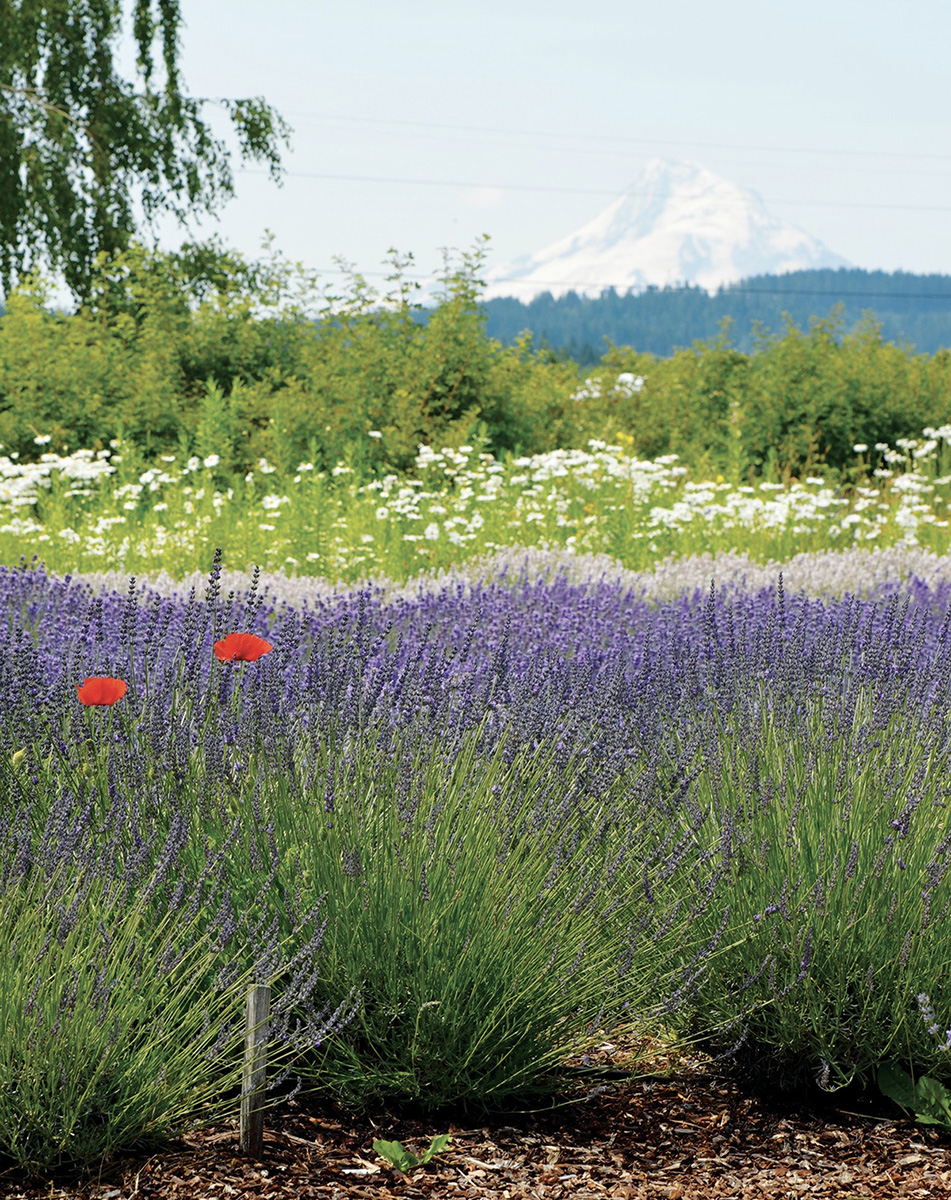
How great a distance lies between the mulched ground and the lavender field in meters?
0.08

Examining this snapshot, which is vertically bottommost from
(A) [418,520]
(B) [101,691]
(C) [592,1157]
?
(C) [592,1157]

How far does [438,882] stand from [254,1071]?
1.88ft

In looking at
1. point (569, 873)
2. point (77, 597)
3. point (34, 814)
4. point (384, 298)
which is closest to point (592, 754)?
point (569, 873)

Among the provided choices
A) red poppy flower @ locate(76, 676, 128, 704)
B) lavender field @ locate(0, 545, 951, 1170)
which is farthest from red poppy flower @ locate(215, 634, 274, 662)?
red poppy flower @ locate(76, 676, 128, 704)

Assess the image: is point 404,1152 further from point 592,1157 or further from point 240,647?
point 240,647

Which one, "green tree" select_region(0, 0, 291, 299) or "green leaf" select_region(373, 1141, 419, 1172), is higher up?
"green tree" select_region(0, 0, 291, 299)

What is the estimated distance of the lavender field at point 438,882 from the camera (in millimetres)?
2490

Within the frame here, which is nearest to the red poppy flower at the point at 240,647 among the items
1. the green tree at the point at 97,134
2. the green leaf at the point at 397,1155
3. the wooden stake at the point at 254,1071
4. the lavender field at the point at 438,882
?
the lavender field at the point at 438,882

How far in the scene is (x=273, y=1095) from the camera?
283 cm

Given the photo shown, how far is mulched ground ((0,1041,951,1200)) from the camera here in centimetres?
247

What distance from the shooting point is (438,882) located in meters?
2.80

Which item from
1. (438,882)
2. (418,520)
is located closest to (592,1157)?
(438,882)

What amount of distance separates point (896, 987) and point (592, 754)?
1.05 meters

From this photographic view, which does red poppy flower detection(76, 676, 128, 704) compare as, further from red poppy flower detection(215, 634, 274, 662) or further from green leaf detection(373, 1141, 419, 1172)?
green leaf detection(373, 1141, 419, 1172)
